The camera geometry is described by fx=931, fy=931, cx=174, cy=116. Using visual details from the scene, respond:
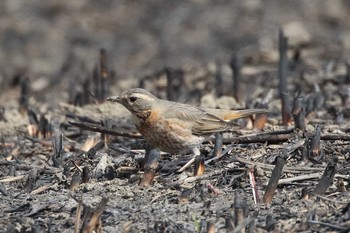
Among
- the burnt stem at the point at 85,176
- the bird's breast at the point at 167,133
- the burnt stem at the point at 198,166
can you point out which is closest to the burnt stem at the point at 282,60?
the bird's breast at the point at 167,133

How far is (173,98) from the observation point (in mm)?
11445

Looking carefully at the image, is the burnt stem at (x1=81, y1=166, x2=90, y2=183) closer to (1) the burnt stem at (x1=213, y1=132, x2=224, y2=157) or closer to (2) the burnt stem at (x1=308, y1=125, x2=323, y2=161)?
(1) the burnt stem at (x1=213, y1=132, x2=224, y2=157)

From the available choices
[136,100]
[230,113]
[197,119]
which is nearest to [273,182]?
[197,119]

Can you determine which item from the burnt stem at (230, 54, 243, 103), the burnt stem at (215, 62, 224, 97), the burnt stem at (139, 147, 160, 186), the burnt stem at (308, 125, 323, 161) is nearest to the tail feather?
the burnt stem at (308, 125, 323, 161)

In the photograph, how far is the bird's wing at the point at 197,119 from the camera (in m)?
8.55

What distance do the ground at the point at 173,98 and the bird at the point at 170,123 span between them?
13 centimetres

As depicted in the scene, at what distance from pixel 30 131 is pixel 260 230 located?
4.19 meters

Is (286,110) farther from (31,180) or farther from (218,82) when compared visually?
(218,82)

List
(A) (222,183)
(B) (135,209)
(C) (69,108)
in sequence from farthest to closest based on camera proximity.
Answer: (C) (69,108)
(A) (222,183)
(B) (135,209)

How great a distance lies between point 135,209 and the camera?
675 centimetres

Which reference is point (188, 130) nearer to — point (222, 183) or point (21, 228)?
point (222, 183)

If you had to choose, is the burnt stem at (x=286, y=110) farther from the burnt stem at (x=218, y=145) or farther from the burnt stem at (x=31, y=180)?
the burnt stem at (x=31, y=180)

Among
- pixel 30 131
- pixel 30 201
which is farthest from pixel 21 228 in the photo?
pixel 30 131

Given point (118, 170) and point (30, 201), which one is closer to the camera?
point (30, 201)
